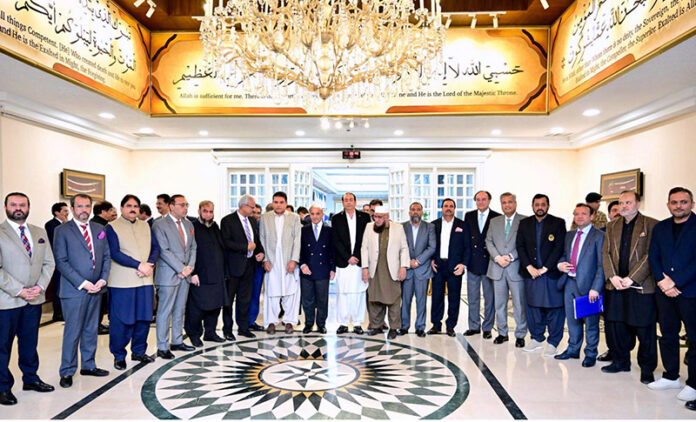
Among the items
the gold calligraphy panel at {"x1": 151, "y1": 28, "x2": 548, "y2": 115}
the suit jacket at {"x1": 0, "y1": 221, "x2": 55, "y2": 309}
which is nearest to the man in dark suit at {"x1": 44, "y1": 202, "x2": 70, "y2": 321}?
the gold calligraphy panel at {"x1": 151, "y1": 28, "x2": 548, "y2": 115}

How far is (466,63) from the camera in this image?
6.45m

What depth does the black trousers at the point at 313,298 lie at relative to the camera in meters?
5.42

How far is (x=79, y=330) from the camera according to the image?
3783 millimetres

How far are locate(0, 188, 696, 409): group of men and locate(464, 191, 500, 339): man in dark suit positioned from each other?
0.02 metres

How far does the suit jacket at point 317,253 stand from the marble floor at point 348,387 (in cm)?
87

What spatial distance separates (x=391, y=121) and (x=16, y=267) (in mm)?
5486

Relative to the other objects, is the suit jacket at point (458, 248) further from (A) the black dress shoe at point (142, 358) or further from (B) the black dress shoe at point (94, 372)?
(B) the black dress shoe at point (94, 372)

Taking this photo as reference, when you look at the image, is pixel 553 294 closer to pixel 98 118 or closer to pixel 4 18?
pixel 4 18

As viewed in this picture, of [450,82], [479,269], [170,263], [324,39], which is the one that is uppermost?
[450,82]

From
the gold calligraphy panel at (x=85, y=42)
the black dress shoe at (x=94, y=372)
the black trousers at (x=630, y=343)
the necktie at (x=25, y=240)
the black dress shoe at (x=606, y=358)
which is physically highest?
the gold calligraphy panel at (x=85, y=42)

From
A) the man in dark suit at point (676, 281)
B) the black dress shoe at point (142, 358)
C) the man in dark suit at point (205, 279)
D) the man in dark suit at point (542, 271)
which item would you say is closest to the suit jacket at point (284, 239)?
the man in dark suit at point (205, 279)

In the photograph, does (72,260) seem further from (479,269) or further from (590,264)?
(590,264)

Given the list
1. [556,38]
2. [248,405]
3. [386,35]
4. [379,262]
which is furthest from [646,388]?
[556,38]

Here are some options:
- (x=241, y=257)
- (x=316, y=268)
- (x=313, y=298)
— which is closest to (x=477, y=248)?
(x=316, y=268)
